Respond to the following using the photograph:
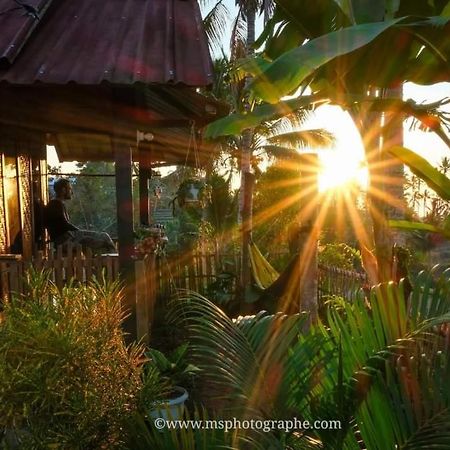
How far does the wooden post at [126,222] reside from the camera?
4.25 meters

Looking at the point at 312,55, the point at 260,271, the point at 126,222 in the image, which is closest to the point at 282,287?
the point at 260,271

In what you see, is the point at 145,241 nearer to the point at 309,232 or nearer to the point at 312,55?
the point at 309,232

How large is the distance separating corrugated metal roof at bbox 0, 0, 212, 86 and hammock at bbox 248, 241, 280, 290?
3.29 m

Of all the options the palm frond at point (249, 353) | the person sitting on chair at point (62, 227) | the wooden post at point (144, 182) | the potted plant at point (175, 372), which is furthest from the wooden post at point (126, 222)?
the wooden post at point (144, 182)

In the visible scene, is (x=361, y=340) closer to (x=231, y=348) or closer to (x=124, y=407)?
(x=231, y=348)

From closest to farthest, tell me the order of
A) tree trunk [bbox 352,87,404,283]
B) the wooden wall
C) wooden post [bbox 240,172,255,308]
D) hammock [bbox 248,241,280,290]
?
tree trunk [bbox 352,87,404,283], the wooden wall, wooden post [bbox 240,172,255,308], hammock [bbox 248,241,280,290]

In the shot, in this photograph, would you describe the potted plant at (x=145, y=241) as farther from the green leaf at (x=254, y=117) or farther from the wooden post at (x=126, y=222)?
the green leaf at (x=254, y=117)

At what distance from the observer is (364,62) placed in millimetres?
2898

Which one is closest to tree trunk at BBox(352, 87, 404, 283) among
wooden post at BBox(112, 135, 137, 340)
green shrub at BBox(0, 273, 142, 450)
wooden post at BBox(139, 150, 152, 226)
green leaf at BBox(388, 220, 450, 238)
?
green leaf at BBox(388, 220, 450, 238)

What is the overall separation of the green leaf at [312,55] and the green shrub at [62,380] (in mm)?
1518

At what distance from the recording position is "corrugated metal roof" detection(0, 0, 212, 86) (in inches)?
149

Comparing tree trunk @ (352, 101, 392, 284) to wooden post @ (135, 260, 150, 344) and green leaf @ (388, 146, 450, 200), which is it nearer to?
green leaf @ (388, 146, 450, 200)

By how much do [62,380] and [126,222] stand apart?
2.30 meters

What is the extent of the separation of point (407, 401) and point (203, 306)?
1.11 m
